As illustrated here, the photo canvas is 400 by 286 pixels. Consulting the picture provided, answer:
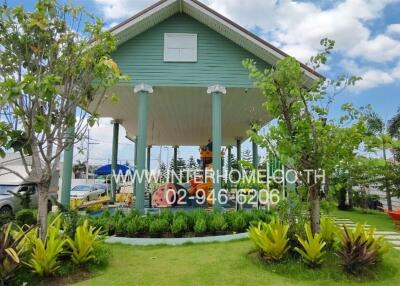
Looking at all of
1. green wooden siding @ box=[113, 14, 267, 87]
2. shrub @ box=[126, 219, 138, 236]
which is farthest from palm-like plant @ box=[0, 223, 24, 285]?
green wooden siding @ box=[113, 14, 267, 87]

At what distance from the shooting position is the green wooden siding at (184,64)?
10133 mm

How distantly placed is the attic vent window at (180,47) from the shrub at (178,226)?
4864 millimetres

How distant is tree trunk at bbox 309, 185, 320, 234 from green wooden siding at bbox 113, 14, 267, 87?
4.95 metres

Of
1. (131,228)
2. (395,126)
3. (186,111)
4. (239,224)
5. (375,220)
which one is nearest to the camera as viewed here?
(131,228)

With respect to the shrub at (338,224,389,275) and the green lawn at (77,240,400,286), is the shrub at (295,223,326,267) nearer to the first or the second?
the green lawn at (77,240,400,286)

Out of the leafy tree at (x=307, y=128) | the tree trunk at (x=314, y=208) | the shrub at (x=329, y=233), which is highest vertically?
the leafy tree at (x=307, y=128)

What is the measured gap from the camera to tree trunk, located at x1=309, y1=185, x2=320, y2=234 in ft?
19.8

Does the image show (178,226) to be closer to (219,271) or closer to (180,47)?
(219,271)

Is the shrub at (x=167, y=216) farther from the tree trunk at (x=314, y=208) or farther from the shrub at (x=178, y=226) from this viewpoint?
the tree trunk at (x=314, y=208)

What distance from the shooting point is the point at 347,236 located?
18.4 ft

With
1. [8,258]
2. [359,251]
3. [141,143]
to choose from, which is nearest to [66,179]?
[141,143]

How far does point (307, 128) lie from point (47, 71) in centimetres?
464

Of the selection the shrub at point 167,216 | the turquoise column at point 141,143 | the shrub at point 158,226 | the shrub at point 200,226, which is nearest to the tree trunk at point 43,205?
the shrub at point 158,226

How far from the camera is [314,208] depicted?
6.04m
